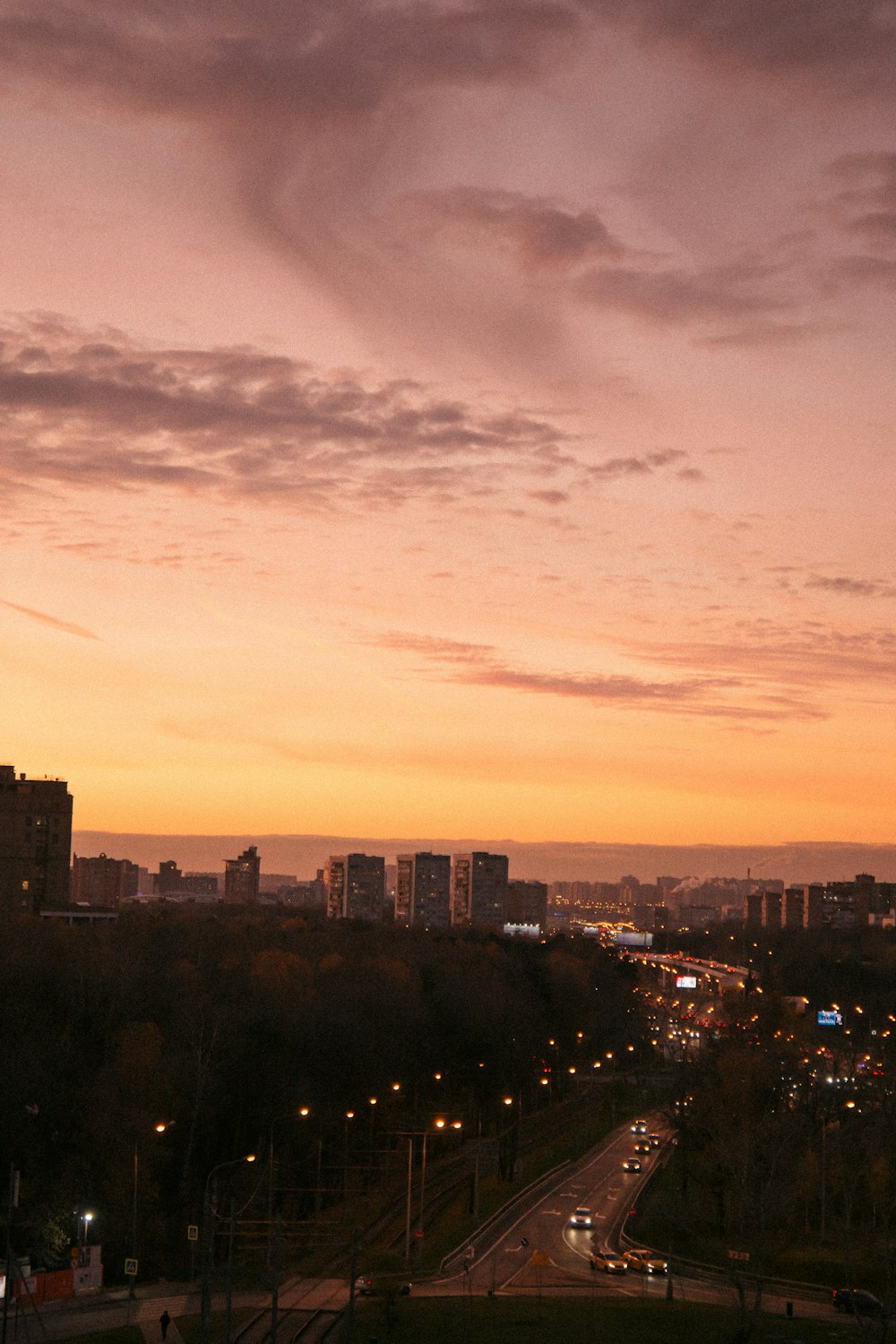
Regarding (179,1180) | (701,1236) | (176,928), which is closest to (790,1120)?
(701,1236)

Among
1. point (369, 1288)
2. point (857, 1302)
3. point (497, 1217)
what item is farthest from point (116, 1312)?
point (857, 1302)

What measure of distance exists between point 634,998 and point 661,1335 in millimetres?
94356

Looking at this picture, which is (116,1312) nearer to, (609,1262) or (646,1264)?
(609,1262)

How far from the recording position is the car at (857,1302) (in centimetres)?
3791

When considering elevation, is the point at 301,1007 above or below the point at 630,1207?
above

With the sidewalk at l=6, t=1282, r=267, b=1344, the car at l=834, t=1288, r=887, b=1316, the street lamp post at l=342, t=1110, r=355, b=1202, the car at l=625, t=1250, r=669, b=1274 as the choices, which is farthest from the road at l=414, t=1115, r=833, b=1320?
the street lamp post at l=342, t=1110, r=355, b=1202

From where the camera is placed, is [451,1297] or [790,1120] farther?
[790,1120]

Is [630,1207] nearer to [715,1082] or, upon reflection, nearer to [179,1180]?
[715,1082]

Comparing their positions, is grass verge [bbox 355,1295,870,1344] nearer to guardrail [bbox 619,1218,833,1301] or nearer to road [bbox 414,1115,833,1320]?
road [bbox 414,1115,833,1320]

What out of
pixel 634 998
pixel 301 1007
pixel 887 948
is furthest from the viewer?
pixel 887 948

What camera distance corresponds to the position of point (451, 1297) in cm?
3991

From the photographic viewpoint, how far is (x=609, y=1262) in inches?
1750

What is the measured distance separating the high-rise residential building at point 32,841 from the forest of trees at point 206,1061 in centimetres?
2270

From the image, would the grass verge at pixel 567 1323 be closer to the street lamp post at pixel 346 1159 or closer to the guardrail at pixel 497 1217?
the guardrail at pixel 497 1217
